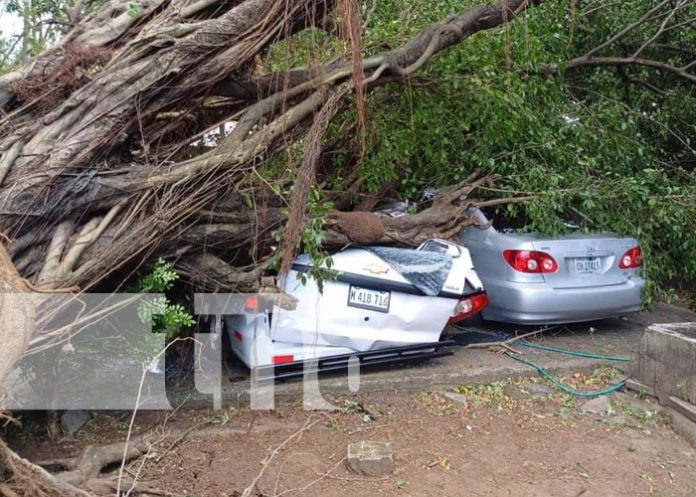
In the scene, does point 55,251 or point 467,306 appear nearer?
point 55,251

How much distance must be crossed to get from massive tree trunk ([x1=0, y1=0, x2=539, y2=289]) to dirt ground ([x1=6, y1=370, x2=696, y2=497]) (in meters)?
1.16

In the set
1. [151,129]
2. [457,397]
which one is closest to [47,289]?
[151,129]

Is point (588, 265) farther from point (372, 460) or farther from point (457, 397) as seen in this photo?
point (372, 460)

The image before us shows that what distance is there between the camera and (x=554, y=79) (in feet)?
26.1

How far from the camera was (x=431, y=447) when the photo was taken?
4.74m

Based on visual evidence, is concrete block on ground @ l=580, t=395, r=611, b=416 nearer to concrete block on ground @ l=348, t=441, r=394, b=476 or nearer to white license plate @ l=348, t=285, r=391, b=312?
white license plate @ l=348, t=285, r=391, b=312

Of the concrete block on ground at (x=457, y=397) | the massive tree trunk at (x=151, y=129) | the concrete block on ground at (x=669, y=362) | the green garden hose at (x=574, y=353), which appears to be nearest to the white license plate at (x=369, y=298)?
the massive tree trunk at (x=151, y=129)

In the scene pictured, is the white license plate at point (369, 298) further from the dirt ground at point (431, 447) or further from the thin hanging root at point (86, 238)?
the thin hanging root at point (86, 238)

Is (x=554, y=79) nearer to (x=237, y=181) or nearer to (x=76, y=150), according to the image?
(x=237, y=181)

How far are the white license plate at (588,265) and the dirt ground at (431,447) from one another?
138cm

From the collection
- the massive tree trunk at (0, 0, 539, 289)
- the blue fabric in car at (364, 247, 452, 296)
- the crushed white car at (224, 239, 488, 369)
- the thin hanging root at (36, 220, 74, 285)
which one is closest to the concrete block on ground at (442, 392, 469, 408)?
the crushed white car at (224, 239, 488, 369)

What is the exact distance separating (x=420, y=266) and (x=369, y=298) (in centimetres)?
50

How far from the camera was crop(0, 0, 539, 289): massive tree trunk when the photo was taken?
4.52m

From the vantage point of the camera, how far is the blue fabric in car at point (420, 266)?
5477mm
